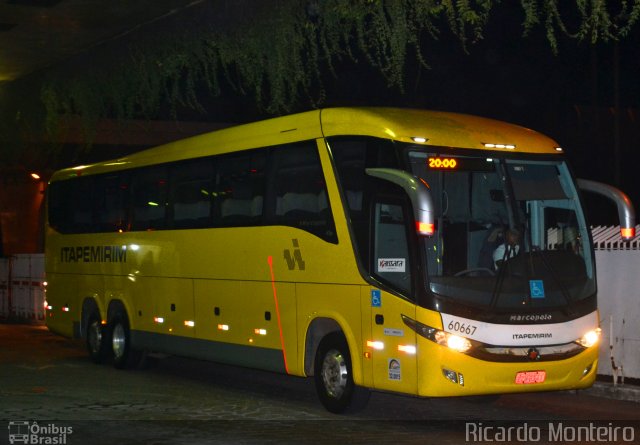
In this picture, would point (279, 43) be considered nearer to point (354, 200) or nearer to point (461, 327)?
point (354, 200)

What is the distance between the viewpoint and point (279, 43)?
475 inches

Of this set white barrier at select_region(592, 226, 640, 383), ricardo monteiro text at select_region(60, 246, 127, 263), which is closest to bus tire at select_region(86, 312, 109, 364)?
ricardo monteiro text at select_region(60, 246, 127, 263)

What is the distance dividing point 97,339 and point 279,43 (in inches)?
322

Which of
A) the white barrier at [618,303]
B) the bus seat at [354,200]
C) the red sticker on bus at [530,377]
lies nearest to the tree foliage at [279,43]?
the bus seat at [354,200]

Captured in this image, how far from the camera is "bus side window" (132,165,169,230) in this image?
16.9 m

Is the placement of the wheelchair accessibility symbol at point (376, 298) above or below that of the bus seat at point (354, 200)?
below

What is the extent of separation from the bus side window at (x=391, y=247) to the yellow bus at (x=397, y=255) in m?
0.02

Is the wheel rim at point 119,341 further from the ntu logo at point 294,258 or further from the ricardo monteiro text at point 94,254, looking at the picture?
the ntu logo at point 294,258

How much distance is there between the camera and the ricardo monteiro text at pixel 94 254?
1808 cm

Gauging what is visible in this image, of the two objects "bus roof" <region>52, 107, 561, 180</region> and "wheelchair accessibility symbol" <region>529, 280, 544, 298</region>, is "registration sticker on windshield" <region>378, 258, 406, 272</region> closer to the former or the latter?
"bus roof" <region>52, 107, 561, 180</region>

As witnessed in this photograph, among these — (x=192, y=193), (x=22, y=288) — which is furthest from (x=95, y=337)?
(x=22, y=288)

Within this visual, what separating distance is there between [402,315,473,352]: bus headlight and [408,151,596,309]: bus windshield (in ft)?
1.22

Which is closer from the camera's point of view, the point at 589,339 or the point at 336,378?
the point at 589,339

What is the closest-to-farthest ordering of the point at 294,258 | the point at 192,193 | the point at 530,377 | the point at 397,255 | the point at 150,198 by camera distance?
1. the point at 530,377
2. the point at 397,255
3. the point at 294,258
4. the point at 192,193
5. the point at 150,198
